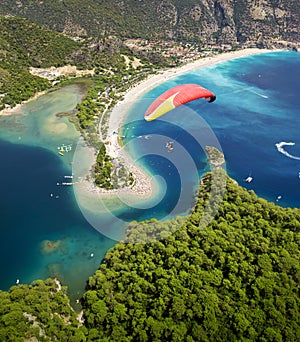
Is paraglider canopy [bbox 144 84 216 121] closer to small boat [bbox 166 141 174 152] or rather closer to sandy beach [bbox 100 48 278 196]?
sandy beach [bbox 100 48 278 196]

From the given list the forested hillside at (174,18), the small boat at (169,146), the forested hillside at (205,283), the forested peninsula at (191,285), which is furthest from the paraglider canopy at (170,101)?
the forested hillside at (174,18)

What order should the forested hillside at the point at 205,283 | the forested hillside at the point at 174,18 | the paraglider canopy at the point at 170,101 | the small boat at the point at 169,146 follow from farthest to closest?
the forested hillside at the point at 174,18
the small boat at the point at 169,146
the paraglider canopy at the point at 170,101
the forested hillside at the point at 205,283

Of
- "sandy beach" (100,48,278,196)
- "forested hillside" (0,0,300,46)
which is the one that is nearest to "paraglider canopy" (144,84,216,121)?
"sandy beach" (100,48,278,196)

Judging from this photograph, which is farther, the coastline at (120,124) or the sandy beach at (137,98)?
the sandy beach at (137,98)

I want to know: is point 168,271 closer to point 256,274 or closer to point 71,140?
point 256,274

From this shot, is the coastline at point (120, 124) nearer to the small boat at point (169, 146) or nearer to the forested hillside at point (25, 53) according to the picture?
the forested hillside at point (25, 53)

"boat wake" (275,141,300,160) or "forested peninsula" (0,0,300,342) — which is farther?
"boat wake" (275,141,300,160)

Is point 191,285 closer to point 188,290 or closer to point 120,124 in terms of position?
point 188,290
